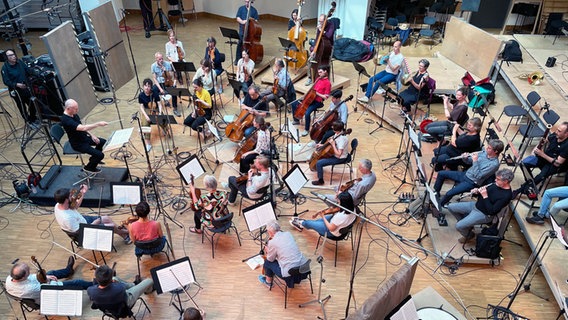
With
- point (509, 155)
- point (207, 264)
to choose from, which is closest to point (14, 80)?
point (207, 264)

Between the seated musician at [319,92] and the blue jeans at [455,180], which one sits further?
the seated musician at [319,92]

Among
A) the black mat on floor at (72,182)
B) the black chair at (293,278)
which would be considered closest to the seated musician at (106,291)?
the black chair at (293,278)

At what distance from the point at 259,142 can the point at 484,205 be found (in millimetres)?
3647

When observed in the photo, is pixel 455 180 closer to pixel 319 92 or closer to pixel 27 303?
pixel 319 92

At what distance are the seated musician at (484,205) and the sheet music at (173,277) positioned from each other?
3.86 m

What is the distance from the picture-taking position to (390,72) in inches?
375

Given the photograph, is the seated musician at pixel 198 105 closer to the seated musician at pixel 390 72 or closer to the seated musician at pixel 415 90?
the seated musician at pixel 390 72

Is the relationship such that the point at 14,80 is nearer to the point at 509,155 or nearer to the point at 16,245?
the point at 16,245

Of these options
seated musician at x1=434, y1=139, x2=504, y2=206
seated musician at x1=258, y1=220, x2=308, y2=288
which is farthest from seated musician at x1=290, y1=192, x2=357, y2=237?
seated musician at x1=434, y1=139, x2=504, y2=206

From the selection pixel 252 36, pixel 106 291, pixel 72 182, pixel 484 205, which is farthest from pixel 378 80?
pixel 106 291

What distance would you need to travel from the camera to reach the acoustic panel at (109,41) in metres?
9.98

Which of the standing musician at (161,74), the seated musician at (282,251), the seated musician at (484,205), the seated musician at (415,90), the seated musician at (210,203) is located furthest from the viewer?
the standing musician at (161,74)

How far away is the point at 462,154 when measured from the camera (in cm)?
682

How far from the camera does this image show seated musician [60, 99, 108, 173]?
22.4ft
